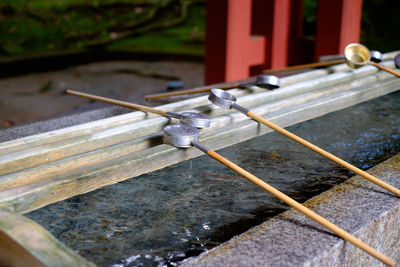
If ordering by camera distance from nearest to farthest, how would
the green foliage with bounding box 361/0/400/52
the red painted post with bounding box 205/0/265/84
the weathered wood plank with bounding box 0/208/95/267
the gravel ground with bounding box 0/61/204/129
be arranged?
1. the weathered wood plank with bounding box 0/208/95/267
2. the red painted post with bounding box 205/0/265/84
3. the gravel ground with bounding box 0/61/204/129
4. the green foliage with bounding box 361/0/400/52

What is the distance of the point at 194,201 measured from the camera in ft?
6.35

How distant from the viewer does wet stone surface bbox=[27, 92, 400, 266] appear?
1594mm

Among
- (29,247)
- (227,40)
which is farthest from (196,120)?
(227,40)

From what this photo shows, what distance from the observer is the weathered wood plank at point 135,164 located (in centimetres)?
162

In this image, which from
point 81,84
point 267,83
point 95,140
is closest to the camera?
point 95,140

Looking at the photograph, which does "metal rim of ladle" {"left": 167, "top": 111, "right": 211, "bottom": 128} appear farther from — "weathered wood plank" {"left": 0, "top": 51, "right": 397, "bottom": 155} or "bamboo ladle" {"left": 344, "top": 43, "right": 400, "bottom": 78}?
"bamboo ladle" {"left": 344, "top": 43, "right": 400, "bottom": 78}

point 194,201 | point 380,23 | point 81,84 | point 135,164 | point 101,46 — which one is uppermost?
point 135,164

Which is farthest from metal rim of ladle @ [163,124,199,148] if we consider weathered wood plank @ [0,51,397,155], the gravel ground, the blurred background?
the blurred background

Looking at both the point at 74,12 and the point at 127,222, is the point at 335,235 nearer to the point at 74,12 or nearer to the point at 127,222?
the point at 127,222

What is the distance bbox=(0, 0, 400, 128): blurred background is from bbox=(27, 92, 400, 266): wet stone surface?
4297 millimetres

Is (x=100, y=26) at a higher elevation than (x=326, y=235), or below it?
below

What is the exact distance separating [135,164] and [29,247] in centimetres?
69

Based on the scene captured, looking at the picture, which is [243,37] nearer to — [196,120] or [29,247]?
[196,120]

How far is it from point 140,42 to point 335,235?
→ 11253 mm
